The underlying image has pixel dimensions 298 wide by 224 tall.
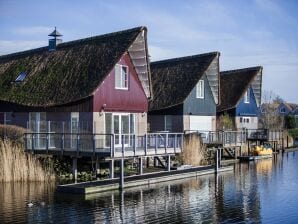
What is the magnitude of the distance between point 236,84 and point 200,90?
10871 millimetres

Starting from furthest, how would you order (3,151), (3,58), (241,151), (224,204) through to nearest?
1. (241,151)
2. (3,58)
3. (3,151)
4. (224,204)

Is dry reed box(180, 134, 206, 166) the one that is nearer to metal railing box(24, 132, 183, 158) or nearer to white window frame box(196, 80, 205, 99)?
metal railing box(24, 132, 183, 158)

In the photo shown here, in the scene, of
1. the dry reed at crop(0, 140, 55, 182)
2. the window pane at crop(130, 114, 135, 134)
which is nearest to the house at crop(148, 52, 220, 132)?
the window pane at crop(130, 114, 135, 134)

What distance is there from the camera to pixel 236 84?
5375cm

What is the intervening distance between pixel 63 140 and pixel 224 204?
9.59 m

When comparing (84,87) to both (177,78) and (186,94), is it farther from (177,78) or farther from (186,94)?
(177,78)

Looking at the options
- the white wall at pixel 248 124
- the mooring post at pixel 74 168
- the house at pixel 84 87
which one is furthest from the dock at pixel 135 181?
the white wall at pixel 248 124

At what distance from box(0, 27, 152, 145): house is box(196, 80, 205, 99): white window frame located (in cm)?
894

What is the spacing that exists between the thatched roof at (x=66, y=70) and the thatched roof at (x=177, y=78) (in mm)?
7637

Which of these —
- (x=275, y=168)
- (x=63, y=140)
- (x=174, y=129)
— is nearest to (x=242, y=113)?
(x=174, y=129)

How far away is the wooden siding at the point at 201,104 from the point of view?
139 ft

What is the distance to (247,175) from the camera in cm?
3162

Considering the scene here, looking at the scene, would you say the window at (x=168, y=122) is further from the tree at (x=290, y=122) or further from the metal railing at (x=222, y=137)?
the tree at (x=290, y=122)

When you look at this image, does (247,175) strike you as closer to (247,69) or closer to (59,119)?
(59,119)
